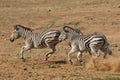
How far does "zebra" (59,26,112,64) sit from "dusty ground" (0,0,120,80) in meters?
0.34

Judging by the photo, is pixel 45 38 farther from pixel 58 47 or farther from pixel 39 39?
pixel 58 47

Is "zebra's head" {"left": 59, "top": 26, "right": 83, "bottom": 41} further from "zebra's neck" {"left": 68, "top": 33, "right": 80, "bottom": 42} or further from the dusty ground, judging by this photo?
the dusty ground

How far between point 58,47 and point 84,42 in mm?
5376

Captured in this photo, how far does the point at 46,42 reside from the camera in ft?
53.8

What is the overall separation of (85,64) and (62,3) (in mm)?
30164

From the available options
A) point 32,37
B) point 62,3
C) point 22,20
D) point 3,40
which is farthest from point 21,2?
point 32,37

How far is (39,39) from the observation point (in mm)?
16609

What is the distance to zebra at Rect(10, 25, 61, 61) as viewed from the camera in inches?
642

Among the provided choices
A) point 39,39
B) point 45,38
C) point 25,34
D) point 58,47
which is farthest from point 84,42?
point 58,47

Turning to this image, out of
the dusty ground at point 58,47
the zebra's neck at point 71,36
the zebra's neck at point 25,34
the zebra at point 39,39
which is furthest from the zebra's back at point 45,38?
the dusty ground at point 58,47

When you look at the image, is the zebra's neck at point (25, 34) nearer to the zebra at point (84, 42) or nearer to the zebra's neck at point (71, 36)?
the zebra at point (84, 42)

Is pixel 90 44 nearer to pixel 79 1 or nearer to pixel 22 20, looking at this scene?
pixel 22 20

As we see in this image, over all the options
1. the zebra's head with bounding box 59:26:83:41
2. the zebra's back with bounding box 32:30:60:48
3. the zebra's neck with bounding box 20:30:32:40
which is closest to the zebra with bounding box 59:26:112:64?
the zebra's head with bounding box 59:26:83:41

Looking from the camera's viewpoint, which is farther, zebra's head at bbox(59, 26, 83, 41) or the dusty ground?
zebra's head at bbox(59, 26, 83, 41)
